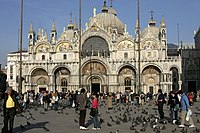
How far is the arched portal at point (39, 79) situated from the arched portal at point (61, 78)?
1991 millimetres

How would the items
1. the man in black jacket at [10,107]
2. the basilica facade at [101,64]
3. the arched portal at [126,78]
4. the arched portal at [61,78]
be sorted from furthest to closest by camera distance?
the arched portal at [61,78] < the arched portal at [126,78] < the basilica facade at [101,64] < the man in black jacket at [10,107]

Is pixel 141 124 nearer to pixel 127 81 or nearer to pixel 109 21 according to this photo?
pixel 127 81

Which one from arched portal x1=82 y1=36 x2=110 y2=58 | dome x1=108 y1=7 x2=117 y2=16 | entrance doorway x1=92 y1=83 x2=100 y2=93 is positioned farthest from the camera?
dome x1=108 y1=7 x2=117 y2=16

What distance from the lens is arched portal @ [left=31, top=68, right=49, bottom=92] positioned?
60625 millimetres

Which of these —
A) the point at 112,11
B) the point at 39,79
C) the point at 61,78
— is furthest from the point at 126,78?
the point at 112,11

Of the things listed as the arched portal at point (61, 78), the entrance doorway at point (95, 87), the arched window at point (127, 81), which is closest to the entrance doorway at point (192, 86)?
the arched window at point (127, 81)

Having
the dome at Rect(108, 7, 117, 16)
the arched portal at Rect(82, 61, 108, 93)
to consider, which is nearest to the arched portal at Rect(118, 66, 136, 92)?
the arched portal at Rect(82, 61, 108, 93)

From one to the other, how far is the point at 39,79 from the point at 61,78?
4.42 meters

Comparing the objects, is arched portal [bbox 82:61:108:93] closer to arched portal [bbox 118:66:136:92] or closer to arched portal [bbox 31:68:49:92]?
arched portal [bbox 118:66:136:92]

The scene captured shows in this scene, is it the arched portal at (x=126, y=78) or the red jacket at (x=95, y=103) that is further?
the arched portal at (x=126, y=78)

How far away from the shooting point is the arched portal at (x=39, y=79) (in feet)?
199

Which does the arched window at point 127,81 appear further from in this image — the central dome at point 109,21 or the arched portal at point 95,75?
the central dome at point 109,21

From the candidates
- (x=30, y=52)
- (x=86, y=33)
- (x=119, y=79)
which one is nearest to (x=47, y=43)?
(x=30, y=52)

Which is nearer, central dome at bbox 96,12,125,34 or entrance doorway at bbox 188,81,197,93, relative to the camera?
entrance doorway at bbox 188,81,197,93
